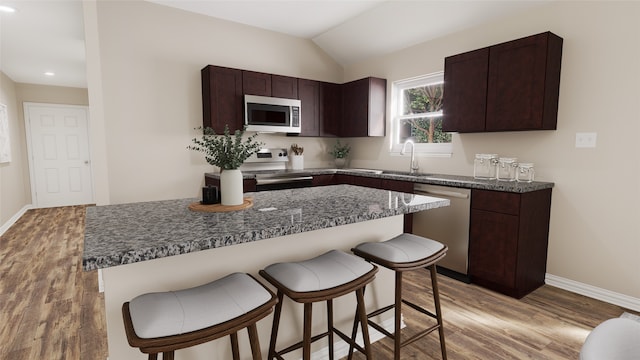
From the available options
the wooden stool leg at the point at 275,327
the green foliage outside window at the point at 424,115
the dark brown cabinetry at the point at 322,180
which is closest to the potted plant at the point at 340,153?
the dark brown cabinetry at the point at 322,180

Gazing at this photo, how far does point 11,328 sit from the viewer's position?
7.43ft

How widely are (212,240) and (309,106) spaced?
3.54 metres

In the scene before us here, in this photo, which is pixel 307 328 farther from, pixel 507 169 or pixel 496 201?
pixel 507 169

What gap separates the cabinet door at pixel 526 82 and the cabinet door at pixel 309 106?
218cm

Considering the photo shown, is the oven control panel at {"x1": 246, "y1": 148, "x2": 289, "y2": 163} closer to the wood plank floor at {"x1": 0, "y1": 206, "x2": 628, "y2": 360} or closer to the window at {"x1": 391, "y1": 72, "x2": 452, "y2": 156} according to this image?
the window at {"x1": 391, "y1": 72, "x2": 452, "y2": 156}

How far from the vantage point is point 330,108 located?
182 inches

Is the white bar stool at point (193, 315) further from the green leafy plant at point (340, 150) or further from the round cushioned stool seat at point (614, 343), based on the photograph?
the green leafy plant at point (340, 150)

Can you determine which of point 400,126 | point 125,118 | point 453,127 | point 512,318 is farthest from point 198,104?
point 512,318

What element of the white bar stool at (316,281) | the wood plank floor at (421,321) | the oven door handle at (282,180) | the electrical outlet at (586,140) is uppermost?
the electrical outlet at (586,140)

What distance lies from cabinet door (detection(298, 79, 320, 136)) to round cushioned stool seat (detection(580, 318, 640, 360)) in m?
3.90

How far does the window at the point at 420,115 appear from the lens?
3828 mm

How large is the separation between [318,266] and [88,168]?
7.52 m

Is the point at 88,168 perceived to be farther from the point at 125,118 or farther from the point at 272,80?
the point at 272,80

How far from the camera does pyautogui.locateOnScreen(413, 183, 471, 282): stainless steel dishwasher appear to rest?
9.64 ft
